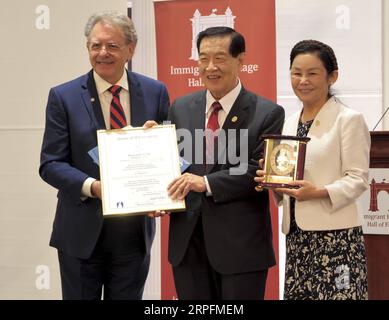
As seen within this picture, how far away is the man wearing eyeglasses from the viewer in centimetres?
261

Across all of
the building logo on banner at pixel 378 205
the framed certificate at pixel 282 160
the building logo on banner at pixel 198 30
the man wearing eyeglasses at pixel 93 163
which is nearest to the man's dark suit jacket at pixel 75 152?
the man wearing eyeglasses at pixel 93 163

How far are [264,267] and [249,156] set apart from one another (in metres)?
0.46

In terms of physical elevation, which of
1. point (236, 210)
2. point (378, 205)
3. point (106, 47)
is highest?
point (106, 47)

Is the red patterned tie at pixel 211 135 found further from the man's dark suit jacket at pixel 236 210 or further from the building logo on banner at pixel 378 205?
the building logo on banner at pixel 378 205

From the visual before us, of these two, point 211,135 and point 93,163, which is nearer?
Answer: point 211,135

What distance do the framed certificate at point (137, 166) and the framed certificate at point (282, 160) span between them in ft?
1.32

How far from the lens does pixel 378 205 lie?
299 centimetres

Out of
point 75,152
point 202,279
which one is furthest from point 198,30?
point 202,279

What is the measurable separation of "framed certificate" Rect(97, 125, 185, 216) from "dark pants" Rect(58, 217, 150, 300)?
0.22 metres

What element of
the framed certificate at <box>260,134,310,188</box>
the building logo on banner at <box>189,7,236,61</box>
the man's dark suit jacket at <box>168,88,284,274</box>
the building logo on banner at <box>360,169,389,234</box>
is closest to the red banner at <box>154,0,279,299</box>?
the building logo on banner at <box>189,7,236,61</box>

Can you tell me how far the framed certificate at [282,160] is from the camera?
2.28 meters

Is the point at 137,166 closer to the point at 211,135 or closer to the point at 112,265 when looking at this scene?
the point at 211,135

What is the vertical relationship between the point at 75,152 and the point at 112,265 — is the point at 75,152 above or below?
above

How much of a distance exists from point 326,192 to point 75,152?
3.65 ft
